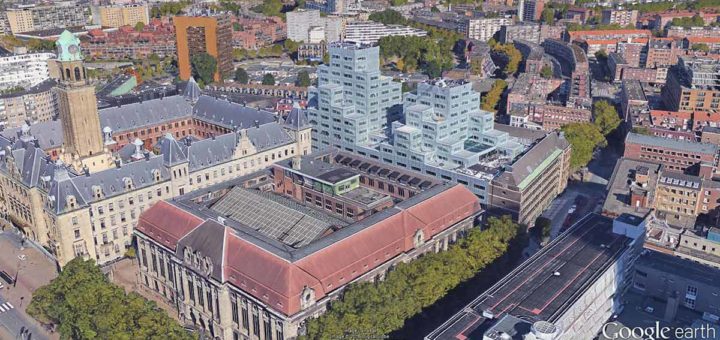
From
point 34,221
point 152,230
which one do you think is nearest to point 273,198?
point 152,230

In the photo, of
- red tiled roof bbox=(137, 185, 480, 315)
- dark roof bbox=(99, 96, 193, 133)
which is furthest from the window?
dark roof bbox=(99, 96, 193, 133)

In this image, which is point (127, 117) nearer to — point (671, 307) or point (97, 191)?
point (97, 191)

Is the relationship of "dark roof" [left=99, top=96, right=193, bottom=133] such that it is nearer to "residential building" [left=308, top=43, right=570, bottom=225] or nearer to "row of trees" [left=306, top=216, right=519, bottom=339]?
"residential building" [left=308, top=43, right=570, bottom=225]

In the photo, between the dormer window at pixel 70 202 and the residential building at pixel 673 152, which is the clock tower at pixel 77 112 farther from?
the residential building at pixel 673 152

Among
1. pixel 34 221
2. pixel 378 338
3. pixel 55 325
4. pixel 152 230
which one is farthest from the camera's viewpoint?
pixel 34 221

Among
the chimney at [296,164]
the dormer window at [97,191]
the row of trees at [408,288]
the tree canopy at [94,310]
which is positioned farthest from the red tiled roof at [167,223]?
the row of trees at [408,288]

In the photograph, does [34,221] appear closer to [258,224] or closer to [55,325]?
[55,325]
